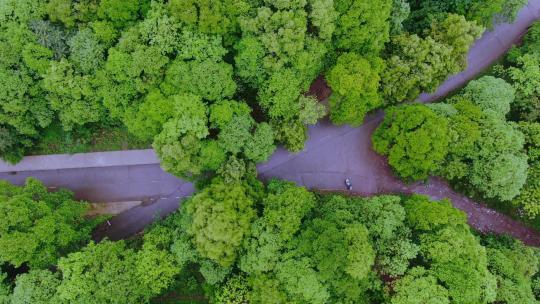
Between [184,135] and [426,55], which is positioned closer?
[184,135]

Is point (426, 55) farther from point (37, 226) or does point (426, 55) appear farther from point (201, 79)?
point (37, 226)

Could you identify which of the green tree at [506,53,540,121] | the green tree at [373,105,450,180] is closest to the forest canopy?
the green tree at [373,105,450,180]

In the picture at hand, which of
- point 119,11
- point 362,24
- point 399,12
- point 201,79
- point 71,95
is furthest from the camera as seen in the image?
point 399,12

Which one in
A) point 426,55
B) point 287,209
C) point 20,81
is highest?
point 20,81

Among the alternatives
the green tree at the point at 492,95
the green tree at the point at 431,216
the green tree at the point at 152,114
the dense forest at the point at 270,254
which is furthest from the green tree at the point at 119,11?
the green tree at the point at 492,95

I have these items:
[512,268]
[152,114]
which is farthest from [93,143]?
[512,268]

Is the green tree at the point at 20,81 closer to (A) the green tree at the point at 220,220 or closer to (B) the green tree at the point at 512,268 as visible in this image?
(A) the green tree at the point at 220,220

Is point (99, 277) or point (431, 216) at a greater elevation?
point (431, 216)
